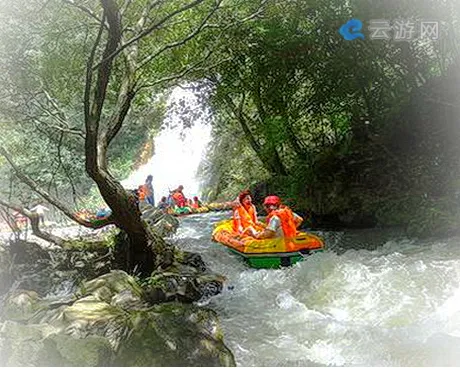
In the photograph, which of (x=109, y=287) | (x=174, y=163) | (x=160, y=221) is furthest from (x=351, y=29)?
(x=174, y=163)

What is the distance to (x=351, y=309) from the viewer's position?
4816mm

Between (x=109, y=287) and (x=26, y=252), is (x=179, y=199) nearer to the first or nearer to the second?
(x=26, y=252)

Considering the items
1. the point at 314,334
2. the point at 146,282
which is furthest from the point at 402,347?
the point at 146,282

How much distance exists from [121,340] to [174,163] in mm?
18887

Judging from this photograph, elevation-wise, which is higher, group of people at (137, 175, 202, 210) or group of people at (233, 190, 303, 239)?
group of people at (137, 175, 202, 210)

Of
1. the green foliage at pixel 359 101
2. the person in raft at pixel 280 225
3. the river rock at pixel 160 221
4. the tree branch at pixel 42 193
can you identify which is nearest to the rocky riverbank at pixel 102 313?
the tree branch at pixel 42 193

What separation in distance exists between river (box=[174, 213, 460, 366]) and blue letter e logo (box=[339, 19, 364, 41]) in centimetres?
406

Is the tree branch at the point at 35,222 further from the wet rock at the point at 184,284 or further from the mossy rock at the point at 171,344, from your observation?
the mossy rock at the point at 171,344

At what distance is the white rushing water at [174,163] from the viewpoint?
69.1 ft

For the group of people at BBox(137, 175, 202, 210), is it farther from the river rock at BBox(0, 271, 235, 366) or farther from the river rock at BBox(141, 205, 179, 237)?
the river rock at BBox(0, 271, 235, 366)

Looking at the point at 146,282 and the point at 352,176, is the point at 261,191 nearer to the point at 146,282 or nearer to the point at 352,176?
the point at 352,176

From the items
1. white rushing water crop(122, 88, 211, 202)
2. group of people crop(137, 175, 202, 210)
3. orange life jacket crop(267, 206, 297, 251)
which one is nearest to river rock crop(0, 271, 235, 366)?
orange life jacket crop(267, 206, 297, 251)

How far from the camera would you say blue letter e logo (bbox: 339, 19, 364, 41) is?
8.84 m

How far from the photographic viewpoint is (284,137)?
37.4 feet
